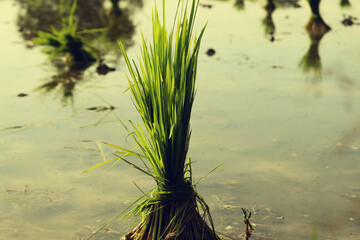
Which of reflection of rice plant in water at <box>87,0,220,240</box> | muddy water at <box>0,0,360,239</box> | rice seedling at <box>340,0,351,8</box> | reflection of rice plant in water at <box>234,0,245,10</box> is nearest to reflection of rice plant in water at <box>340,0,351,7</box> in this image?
rice seedling at <box>340,0,351,8</box>

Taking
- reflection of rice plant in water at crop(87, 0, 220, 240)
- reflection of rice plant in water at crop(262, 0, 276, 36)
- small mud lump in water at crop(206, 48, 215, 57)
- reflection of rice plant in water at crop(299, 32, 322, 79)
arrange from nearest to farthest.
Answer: reflection of rice plant in water at crop(87, 0, 220, 240) → reflection of rice plant in water at crop(299, 32, 322, 79) → small mud lump in water at crop(206, 48, 215, 57) → reflection of rice plant in water at crop(262, 0, 276, 36)

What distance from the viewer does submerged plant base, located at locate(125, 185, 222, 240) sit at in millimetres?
3557

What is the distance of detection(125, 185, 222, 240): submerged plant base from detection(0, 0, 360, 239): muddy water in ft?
0.78

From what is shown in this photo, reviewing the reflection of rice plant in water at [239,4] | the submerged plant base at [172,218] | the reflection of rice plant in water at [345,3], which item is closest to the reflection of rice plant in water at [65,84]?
the submerged plant base at [172,218]

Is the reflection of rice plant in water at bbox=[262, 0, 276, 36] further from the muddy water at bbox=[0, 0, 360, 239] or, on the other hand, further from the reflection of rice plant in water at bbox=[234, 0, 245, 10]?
the muddy water at bbox=[0, 0, 360, 239]

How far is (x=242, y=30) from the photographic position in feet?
42.0

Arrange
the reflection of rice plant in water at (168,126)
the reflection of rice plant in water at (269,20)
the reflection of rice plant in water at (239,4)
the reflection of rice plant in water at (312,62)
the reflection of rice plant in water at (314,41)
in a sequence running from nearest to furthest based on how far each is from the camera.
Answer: the reflection of rice plant in water at (168,126)
the reflection of rice plant in water at (312,62)
the reflection of rice plant in water at (314,41)
the reflection of rice plant in water at (269,20)
the reflection of rice plant in water at (239,4)

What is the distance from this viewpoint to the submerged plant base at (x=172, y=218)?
140 inches

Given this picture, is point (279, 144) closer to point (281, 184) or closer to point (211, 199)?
point (281, 184)

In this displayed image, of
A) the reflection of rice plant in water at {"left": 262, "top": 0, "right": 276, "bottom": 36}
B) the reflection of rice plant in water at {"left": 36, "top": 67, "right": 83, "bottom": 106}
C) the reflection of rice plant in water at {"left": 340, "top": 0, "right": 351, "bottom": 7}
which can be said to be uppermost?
the reflection of rice plant in water at {"left": 340, "top": 0, "right": 351, "bottom": 7}

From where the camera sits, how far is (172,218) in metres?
3.53

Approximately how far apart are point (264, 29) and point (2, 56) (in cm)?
528

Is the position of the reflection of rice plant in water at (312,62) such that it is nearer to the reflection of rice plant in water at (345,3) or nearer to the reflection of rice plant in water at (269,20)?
the reflection of rice plant in water at (269,20)

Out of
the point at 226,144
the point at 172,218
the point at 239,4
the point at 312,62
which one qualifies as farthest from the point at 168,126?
the point at 239,4
